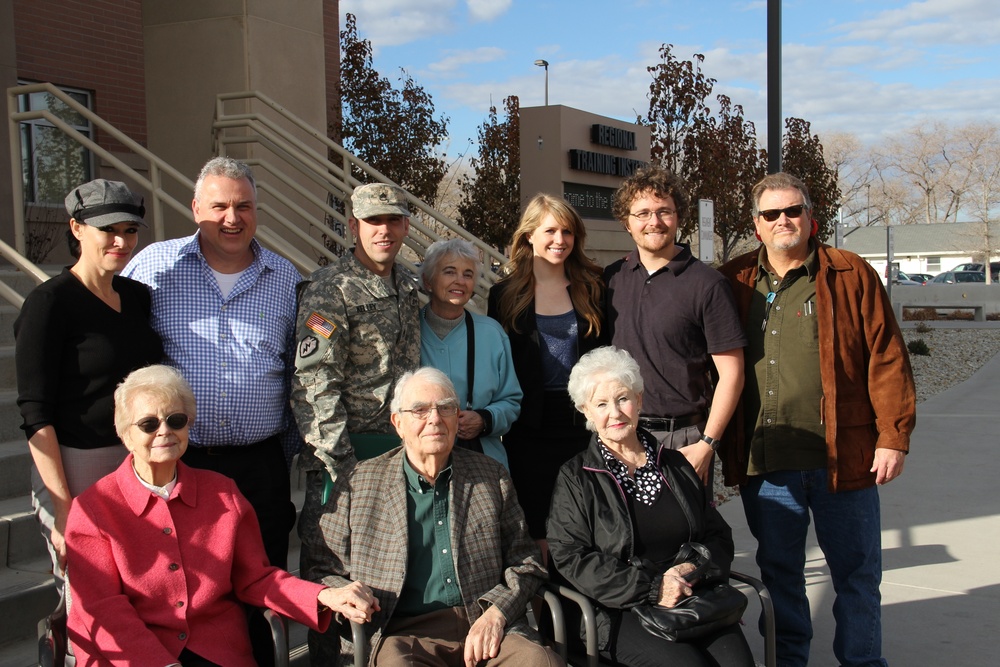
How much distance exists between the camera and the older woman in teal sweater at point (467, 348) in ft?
11.3

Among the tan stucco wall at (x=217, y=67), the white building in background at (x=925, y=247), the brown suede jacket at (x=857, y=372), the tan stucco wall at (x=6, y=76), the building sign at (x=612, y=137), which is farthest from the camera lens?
the white building in background at (x=925, y=247)

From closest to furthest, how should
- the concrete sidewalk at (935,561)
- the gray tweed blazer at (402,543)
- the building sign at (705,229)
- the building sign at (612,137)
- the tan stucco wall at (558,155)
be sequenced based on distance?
the gray tweed blazer at (402,543), the concrete sidewalk at (935,561), the building sign at (705,229), the tan stucco wall at (558,155), the building sign at (612,137)

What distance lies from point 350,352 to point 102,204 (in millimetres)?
917

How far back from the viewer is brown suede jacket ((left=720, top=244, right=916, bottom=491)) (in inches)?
132

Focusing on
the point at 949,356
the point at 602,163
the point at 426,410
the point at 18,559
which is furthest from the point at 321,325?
the point at 949,356

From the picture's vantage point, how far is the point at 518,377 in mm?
3709

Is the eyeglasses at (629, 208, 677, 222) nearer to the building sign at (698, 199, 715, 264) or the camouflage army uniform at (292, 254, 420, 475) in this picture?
the camouflage army uniform at (292, 254, 420, 475)

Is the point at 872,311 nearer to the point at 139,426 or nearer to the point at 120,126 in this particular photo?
the point at 139,426

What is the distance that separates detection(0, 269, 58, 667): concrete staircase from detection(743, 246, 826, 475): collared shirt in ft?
8.80

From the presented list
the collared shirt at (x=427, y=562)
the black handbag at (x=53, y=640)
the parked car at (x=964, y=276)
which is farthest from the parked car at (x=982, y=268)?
the black handbag at (x=53, y=640)

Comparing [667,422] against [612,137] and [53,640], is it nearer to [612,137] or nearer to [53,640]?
[53,640]

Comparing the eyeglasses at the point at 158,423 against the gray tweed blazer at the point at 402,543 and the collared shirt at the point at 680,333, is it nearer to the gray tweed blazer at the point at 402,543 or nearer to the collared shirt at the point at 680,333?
the gray tweed blazer at the point at 402,543

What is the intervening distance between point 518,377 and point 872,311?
137 centimetres

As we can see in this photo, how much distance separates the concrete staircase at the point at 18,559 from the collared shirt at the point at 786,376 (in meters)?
2.68
